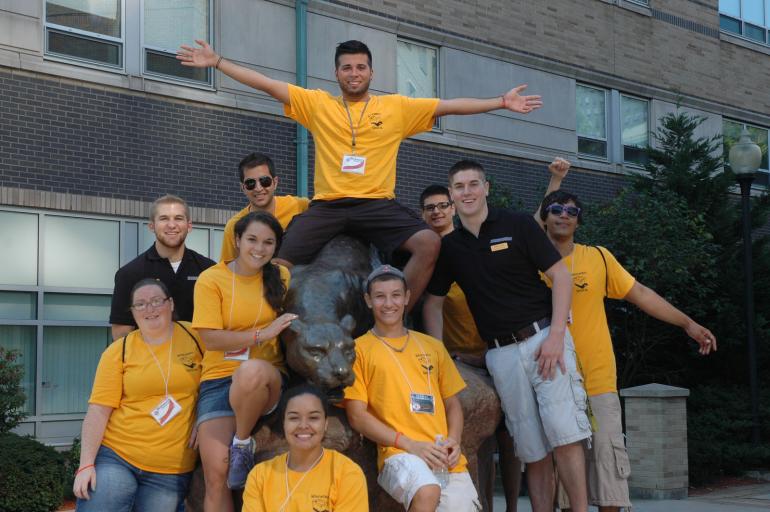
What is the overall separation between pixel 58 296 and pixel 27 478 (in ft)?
10.5

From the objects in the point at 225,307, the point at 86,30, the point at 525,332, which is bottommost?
the point at 525,332

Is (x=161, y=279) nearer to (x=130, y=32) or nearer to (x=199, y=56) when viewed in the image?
(x=199, y=56)

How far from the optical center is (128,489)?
480 centimetres

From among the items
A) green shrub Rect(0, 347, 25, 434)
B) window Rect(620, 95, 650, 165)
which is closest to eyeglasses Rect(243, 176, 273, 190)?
green shrub Rect(0, 347, 25, 434)

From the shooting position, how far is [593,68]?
18.9 m

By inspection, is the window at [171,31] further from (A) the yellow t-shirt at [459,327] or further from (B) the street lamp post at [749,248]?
(A) the yellow t-shirt at [459,327]

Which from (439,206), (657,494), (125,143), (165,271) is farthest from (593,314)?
(125,143)

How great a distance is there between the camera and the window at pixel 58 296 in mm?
12180

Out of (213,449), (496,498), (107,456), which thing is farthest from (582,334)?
(496,498)

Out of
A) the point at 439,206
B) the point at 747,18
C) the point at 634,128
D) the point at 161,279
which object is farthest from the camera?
the point at 747,18

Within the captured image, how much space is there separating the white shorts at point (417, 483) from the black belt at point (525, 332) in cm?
86

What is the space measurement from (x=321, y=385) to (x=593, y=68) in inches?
598

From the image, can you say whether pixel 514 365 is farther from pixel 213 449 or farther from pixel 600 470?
pixel 213 449

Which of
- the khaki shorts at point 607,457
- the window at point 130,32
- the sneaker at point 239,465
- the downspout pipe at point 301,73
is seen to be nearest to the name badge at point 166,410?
the sneaker at point 239,465
